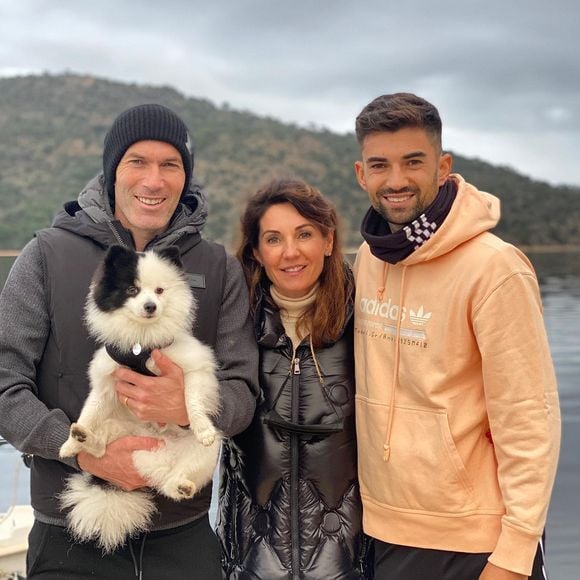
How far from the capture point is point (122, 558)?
292cm

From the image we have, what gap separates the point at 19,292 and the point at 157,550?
1.20 metres

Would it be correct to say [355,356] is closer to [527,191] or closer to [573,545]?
[573,545]

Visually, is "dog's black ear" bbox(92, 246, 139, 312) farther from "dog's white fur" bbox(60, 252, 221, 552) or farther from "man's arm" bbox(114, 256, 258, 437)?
"man's arm" bbox(114, 256, 258, 437)

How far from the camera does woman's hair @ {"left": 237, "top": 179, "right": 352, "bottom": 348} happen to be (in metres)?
3.25

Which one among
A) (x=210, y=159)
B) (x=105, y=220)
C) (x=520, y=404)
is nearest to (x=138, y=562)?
(x=105, y=220)

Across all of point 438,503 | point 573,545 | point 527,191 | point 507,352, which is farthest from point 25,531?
point 527,191

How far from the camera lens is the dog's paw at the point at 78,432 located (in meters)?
2.67

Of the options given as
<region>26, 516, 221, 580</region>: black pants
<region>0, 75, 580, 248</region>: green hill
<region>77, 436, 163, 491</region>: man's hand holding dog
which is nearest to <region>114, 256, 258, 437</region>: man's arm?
<region>77, 436, 163, 491</region>: man's hand holding dog

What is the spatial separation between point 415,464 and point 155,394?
3.65 ft

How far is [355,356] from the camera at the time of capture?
326 centimetres

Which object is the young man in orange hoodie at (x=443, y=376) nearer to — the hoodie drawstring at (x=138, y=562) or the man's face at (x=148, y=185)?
the man's face at (x=148, y=185)

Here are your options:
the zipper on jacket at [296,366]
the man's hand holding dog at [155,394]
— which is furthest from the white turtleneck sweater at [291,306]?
the man's hand holding dog at [155,394]

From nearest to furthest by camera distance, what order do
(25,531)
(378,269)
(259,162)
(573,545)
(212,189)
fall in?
(378,269) → (25,531) → (573,545) → (212,189) → (259,162)

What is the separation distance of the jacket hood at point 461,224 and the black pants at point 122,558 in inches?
60.3
